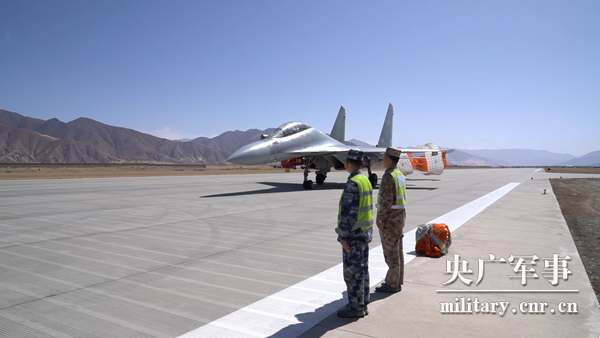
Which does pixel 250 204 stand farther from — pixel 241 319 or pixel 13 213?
pixel 241 319

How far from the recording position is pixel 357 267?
14.3 ft

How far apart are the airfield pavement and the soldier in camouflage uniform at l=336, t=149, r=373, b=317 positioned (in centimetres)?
20

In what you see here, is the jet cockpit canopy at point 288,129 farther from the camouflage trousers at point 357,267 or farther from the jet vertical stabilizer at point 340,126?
the camouflage trousers at point 357,267

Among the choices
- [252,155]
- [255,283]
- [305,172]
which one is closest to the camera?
[255,283]

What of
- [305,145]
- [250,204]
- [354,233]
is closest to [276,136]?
[305,145]

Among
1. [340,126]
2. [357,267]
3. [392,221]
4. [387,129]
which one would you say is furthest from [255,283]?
[387,129]

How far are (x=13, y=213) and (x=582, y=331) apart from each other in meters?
14.5

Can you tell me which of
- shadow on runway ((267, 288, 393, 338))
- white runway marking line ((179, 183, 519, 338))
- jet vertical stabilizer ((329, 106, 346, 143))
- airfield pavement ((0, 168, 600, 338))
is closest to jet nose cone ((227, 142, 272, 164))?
airfield pavement ((0, 168, 600, 338))

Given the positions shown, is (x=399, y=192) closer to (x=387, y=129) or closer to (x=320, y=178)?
(x=320, y=178)

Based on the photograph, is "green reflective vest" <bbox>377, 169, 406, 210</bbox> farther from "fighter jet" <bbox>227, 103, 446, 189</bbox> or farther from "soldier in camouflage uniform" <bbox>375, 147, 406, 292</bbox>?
"fighter jet" <bbox>227, 103, 446, 189</bbox>

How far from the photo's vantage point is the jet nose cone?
18.2 metres

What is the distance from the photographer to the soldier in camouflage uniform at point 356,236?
4.26 metres

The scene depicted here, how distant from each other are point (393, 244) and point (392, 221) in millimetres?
308

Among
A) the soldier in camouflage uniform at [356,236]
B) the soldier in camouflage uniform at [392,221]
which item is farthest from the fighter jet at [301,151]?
the soldier in camouflage uniform at [356,236]
